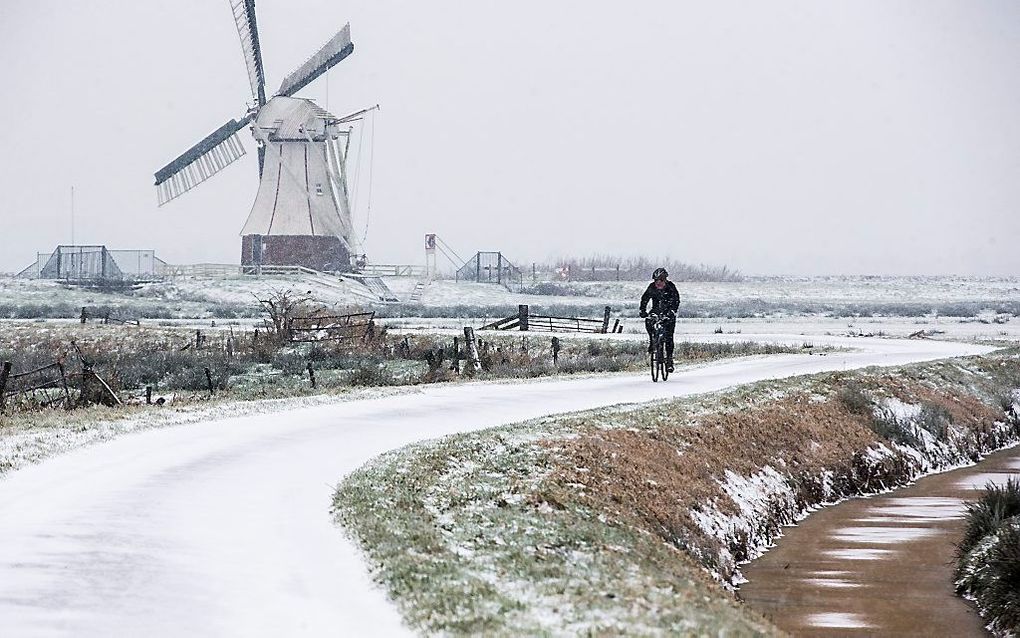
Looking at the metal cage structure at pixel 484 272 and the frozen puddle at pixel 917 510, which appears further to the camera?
the metal cage structure at pixel 484 272

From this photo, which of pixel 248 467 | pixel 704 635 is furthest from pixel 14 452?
pixel 704 635

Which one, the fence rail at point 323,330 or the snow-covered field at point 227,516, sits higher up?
the snow-covered field at point 227,516

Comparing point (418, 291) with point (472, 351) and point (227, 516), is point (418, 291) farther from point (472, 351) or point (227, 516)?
point (227, 516)

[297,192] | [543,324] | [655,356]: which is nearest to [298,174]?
[297,192]

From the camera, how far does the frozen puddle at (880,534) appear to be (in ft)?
58.3

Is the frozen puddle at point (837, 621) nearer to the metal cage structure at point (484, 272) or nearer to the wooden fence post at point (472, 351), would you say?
the wooden fence post at point (472, 351)

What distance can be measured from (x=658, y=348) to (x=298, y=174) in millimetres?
58273

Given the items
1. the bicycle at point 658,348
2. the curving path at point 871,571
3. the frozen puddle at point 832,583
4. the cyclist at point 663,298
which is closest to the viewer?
the curving path at point 871,571

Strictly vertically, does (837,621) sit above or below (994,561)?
below

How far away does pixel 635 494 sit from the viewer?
15.6m

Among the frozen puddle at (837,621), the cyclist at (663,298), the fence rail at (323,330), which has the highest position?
the cyclist at (663,298)

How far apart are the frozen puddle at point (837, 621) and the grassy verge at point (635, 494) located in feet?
3.17

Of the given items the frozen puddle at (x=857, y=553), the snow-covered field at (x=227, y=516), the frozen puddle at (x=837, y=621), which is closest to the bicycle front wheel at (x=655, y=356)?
the snow-covered field at (x=227, y=516)

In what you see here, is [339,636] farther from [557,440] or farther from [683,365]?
[683,365]
